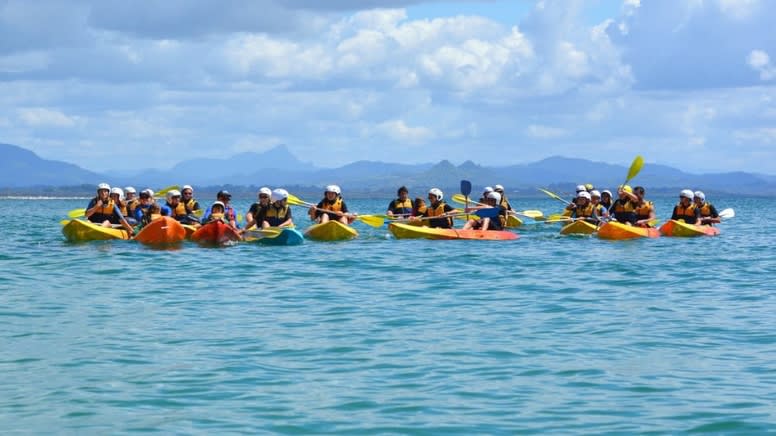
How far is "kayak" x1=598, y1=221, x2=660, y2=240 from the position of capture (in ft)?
92.9

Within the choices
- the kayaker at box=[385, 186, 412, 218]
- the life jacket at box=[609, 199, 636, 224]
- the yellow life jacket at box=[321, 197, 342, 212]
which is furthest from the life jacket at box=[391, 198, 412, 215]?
the life jacket at box=[609, 199, 636, 224]

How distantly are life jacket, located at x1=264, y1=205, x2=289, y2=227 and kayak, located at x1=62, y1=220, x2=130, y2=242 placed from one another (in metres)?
3.53

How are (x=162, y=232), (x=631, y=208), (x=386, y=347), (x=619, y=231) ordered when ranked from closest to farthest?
(x=386, y=347), (x=162, y=232), (x=619, y=231), (x=631, y=208)

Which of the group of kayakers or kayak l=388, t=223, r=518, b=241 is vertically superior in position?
the group of kayakers

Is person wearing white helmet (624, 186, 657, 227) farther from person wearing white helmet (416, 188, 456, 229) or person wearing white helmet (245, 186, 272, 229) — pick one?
person wearing white helmet (245, 186, 272, 229)

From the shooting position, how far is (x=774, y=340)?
12.8m

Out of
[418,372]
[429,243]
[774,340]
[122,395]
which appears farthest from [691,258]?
[122,395]

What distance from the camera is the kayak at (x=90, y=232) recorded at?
1061 inches

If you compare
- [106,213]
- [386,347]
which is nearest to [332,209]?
[106,213]

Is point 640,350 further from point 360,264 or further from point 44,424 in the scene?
point 360,264

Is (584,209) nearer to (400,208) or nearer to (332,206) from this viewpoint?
(400,208)

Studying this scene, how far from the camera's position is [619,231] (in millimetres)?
28422

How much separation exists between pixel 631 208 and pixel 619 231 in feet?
4.91

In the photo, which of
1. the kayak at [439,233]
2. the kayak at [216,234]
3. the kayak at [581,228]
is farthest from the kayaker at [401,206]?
the kayak at [216,234]
